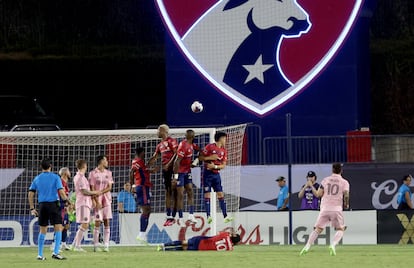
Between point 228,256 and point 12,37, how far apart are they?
26.7m

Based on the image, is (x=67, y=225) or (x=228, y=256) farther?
(x=67, y=225)

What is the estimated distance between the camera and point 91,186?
2711cm

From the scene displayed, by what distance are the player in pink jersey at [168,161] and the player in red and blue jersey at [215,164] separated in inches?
28.0

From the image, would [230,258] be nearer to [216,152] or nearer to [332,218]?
[332,218]

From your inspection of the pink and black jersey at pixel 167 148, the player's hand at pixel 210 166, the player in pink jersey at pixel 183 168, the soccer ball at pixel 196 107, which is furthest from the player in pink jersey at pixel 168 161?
the soccer ball at pixel 196 107

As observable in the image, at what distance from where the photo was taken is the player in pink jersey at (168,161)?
28181 mm

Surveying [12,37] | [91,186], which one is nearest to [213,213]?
[91,186]

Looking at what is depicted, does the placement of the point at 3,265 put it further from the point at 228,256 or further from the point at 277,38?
the point at 277,38

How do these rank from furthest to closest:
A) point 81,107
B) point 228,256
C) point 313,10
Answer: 1. point 81,107
2. point 313,10
3. point 228,256

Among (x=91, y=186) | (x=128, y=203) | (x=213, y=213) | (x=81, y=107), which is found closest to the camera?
(x=91, y=186)

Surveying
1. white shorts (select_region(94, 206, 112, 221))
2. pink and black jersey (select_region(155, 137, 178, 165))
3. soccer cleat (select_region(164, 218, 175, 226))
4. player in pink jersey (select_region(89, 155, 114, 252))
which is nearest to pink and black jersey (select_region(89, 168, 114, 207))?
player in pink jersey (select_region(89, 155, 114, 252))

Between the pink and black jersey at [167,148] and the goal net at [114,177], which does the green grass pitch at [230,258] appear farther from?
the goal net at [114,177]

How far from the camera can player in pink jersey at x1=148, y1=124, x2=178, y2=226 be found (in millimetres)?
28181

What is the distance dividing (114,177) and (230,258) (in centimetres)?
809
